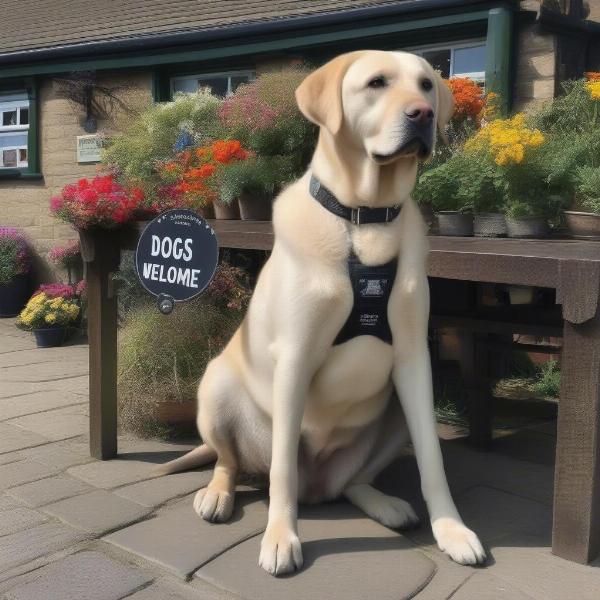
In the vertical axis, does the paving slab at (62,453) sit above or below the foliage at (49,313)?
below

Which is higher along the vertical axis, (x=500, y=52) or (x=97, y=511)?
(x=500, y=52)

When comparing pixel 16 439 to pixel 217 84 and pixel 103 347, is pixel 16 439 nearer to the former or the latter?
pixel 103 347

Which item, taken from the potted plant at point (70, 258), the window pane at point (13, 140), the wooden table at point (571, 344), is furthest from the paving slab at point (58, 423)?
the window pane at point (13, 140)

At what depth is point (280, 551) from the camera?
246 cm

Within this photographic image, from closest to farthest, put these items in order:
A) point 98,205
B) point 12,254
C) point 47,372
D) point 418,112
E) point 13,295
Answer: point 418,112 < point 98,205 < point 47,372 < point 12,254 < point 13,295

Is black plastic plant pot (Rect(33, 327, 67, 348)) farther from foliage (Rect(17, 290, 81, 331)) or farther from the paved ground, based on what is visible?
the paved ground

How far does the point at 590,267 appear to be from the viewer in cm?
232

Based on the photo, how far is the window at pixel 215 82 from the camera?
7.67 m

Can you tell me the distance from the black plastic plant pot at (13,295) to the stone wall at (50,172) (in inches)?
10.1

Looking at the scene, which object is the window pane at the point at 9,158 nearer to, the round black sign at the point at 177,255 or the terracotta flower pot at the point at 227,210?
the terracotta flower pot at the point at 227,210

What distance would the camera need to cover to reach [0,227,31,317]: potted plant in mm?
8734

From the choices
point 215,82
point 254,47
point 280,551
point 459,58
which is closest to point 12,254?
point 215,82

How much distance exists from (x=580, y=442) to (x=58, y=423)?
3.03 m

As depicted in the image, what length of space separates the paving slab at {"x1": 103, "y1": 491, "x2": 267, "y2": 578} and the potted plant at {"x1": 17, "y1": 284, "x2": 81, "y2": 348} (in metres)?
4.53
